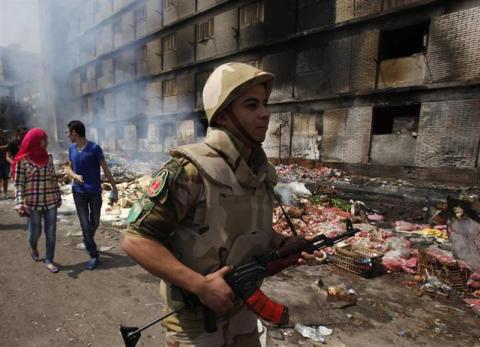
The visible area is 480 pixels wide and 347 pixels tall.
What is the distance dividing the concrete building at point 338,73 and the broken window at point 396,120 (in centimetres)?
4

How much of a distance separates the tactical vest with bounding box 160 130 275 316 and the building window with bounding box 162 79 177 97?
19.2 meters

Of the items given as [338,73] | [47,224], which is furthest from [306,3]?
[47,224]

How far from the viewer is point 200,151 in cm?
116

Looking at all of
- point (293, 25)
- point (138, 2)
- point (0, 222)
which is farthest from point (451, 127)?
point (138, 2)

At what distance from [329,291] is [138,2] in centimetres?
2374

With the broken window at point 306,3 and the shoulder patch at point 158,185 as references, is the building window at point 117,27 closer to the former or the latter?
the broken window at point 306,3

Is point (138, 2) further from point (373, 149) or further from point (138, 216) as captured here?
point (138, 216)

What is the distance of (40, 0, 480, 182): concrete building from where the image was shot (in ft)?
29.9

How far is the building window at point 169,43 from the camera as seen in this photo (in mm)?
18938

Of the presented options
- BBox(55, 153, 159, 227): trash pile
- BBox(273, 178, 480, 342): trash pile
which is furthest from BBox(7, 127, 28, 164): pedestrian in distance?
BBox(273, 178, 480, 342): trash pile

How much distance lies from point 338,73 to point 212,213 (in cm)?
1199

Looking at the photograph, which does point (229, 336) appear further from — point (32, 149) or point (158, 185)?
point (32, 149)

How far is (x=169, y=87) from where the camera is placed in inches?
773

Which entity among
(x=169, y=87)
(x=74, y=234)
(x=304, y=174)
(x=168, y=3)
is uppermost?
(x=168, y=3)
